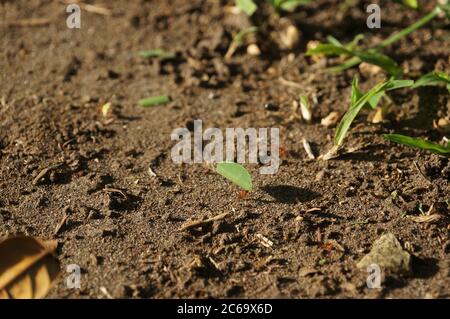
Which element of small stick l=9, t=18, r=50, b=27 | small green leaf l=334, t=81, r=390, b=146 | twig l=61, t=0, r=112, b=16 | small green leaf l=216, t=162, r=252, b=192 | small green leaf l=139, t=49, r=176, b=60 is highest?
twig l=61, t=0, r=112, b=16

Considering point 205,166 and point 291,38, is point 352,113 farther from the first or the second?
point 291,38

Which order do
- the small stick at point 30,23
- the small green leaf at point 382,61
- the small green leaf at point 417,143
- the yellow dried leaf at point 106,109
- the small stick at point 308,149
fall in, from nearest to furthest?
1. the small green leaf at point 417,143
2. the small stick at point 308,149
3. the small green leaf at point 382,61
4. the yellow dried leaf at point 106,109
5. the small stick at point 30,23

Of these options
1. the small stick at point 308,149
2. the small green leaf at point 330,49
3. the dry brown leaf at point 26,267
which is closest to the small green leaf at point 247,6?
the small green leaf at point 330,49

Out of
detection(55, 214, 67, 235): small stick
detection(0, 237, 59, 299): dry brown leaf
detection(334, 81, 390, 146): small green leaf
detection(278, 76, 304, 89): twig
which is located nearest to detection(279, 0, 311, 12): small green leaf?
detection(278, 76, 304, 89): twig

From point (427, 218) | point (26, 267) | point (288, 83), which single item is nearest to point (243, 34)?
point (288, 83)

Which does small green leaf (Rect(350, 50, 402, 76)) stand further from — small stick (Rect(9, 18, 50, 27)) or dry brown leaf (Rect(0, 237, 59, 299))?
small stick (Rect(9, 18, 50, 27))

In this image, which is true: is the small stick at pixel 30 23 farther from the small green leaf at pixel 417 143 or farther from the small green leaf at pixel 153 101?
the small green leaf at pixel 417 143
